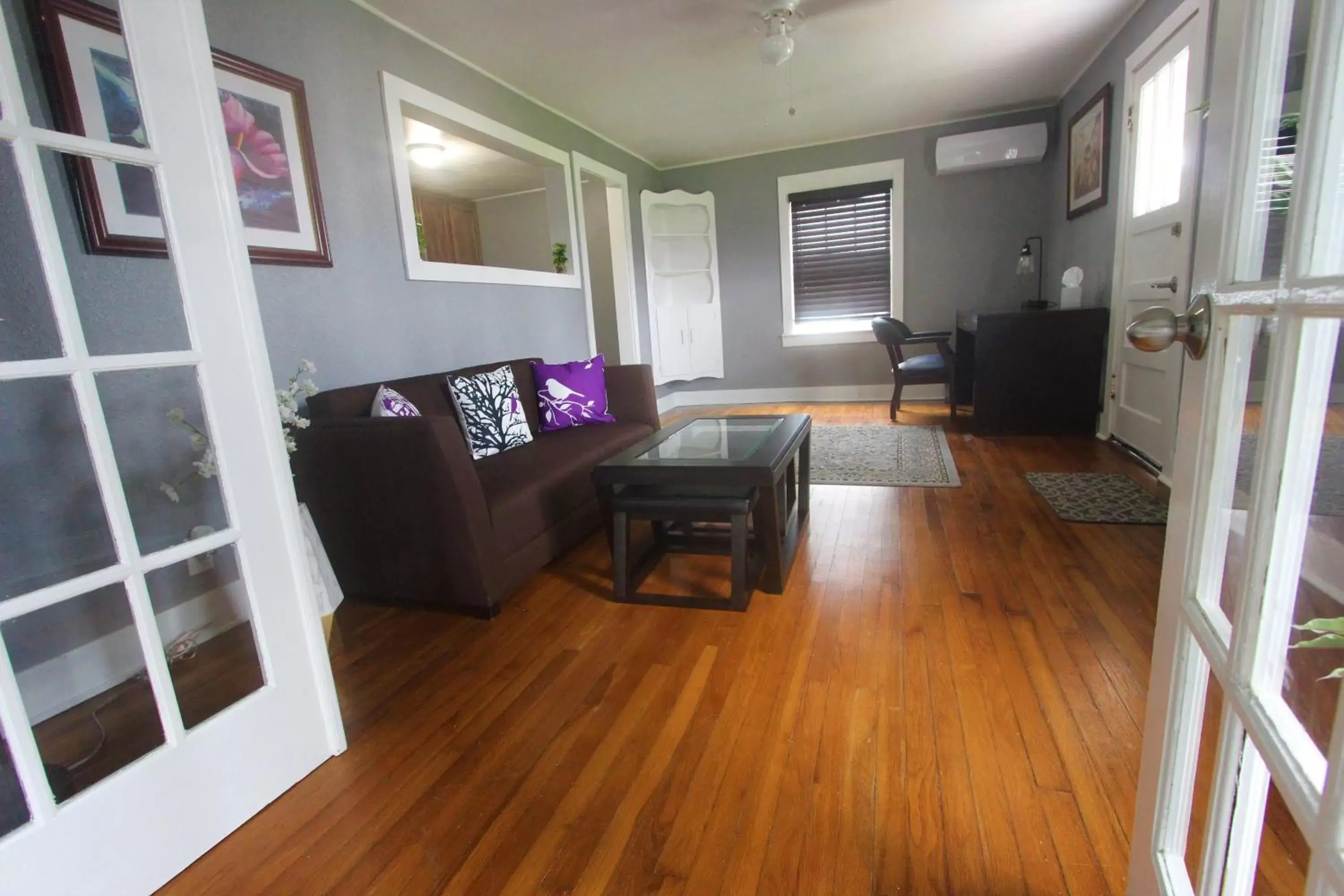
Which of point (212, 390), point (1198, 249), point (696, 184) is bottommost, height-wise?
point (212, 390)

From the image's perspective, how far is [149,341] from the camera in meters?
1.15

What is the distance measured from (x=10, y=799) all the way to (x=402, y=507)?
0.98 meters

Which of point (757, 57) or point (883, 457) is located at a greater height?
point (757, 57)

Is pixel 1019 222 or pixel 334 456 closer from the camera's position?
pixel 334 456

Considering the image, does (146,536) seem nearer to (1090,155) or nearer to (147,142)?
(147,142)

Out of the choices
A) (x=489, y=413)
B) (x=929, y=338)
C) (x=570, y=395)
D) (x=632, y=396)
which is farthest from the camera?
(x=929, y=338)

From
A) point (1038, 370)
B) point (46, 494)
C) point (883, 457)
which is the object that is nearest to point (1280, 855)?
point (46, 494)

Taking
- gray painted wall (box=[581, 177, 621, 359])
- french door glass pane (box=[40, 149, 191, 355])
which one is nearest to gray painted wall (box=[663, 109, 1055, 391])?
gray painted wall (box=[581, 177, 621, 359])

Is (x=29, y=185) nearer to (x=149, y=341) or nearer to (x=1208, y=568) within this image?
(x=149, y=341)

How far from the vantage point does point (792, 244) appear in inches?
214

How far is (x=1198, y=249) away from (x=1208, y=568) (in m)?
0.31

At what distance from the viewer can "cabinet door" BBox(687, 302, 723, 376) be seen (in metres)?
5.69

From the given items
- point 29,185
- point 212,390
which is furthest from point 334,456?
point 29,185

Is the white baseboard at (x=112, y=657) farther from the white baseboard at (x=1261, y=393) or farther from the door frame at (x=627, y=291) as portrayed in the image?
the door frame at (x=627, y=291)
